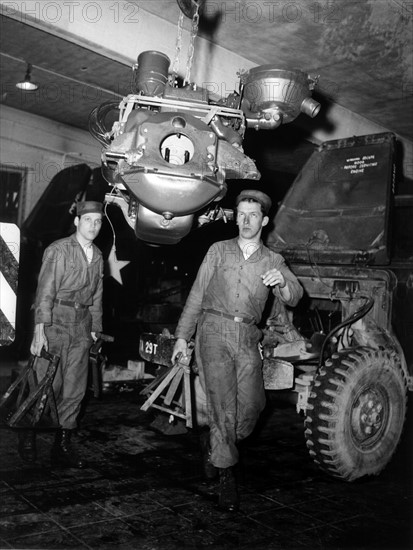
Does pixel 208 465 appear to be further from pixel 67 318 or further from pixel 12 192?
pixel 12 192

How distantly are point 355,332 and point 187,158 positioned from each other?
7.29 feet

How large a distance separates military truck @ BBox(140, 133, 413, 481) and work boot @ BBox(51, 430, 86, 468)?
27.7 inches

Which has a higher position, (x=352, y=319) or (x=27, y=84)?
(x=27, y=84)

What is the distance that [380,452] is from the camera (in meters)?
4.21

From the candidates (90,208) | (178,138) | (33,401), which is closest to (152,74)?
(178,138)

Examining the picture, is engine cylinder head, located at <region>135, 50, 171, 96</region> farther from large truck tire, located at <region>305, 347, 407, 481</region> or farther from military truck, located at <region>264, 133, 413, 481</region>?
large truck tire, located at <region>305, 347, 407, 481</region>

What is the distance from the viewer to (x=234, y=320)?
3.82 metres

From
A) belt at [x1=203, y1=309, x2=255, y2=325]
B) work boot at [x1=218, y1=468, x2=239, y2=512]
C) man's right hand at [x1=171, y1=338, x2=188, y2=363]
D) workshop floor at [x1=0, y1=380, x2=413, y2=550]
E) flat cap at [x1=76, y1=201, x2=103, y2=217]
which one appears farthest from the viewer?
flat cap at [x1=76, y1=201, x2=103, y2=217]

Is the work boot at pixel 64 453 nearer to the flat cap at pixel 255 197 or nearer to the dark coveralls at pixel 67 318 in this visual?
the dark coveralls at pixel 67 318

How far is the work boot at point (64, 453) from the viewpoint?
4.07 m

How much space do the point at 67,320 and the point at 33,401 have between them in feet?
2.18

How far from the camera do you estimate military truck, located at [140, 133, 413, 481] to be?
13.1 feet

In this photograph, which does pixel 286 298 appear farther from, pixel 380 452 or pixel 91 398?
pixel 91 398

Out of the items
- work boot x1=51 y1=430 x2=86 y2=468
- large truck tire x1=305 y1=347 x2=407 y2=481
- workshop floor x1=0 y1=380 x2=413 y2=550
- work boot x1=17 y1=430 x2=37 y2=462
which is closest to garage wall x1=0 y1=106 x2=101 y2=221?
workshop floor x1=0 y1=380 x2=413 y2=550
